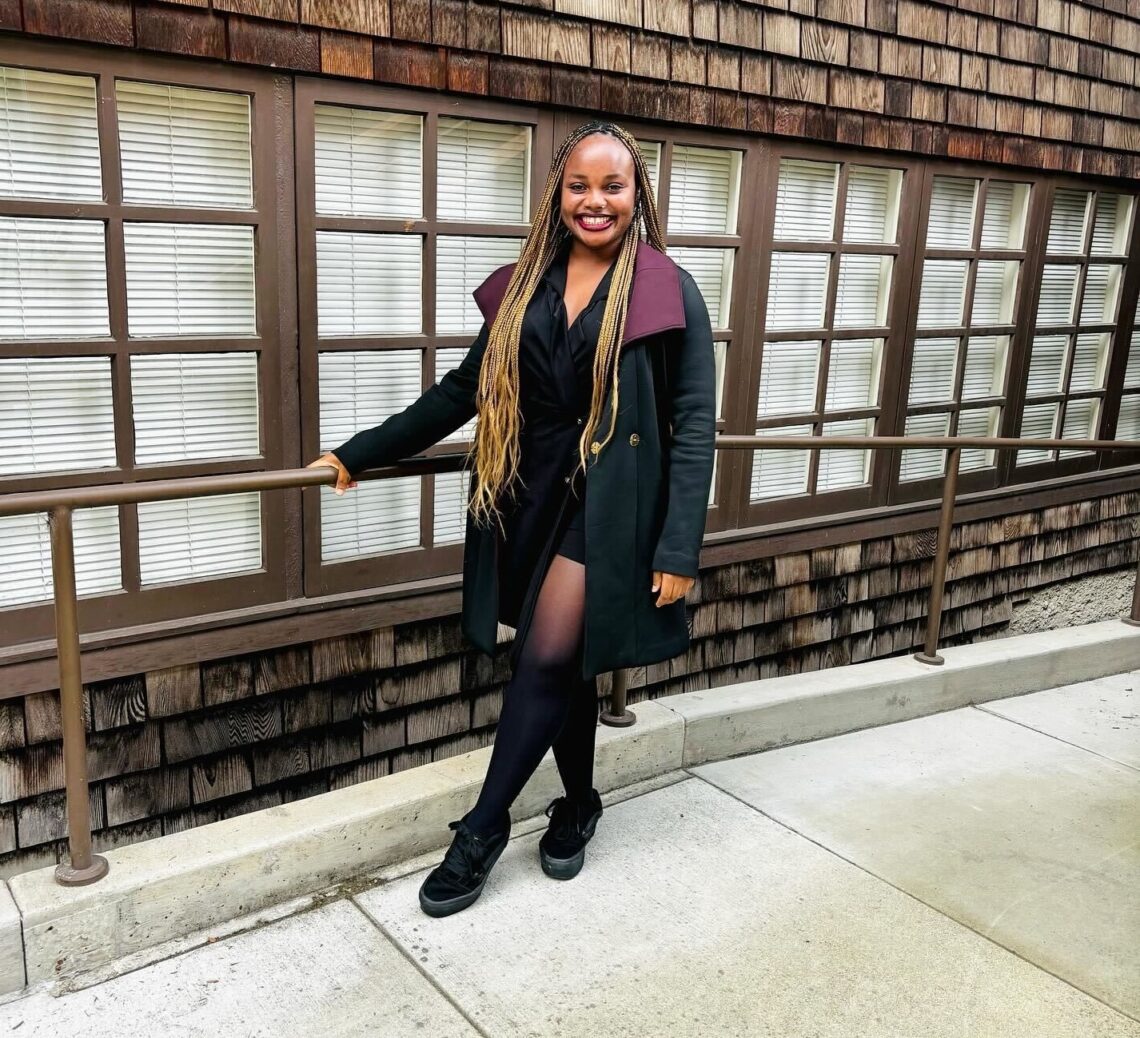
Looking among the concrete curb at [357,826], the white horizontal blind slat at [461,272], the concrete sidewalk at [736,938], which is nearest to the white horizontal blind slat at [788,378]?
the concrete curb at [357,826]

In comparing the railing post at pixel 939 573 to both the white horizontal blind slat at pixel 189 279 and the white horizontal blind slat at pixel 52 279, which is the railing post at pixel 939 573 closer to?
the white horizontal blind slat at pixel 189 279

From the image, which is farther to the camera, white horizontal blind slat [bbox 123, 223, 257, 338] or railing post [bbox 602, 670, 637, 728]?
railing post [bbox 602, 670, 637, 728]

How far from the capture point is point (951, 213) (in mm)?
4137

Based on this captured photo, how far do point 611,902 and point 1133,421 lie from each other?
13.0ft

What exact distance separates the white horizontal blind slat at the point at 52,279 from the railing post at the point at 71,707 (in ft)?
2.02

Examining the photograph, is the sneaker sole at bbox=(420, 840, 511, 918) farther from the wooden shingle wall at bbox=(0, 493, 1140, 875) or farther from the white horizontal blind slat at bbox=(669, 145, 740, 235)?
the white horizontal blind slat at bbox=(669, 145, 740, 235)

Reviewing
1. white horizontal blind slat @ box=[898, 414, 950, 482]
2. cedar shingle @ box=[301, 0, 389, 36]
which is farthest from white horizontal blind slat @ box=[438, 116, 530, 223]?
white horizontal blind slat @ box=[898, 414, 950, 482]

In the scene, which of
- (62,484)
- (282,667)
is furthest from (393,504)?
(62,484)

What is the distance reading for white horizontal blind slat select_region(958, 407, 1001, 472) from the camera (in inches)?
172

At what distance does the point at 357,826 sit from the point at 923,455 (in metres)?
2.77

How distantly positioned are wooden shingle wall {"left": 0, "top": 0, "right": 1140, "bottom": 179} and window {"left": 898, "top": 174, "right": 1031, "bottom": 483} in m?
0.18

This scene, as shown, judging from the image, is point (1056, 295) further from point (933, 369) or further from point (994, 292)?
point (933, 369)

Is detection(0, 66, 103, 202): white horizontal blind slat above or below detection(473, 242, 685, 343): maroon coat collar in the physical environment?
above

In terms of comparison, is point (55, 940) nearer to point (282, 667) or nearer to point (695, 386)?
point (282, 667)
